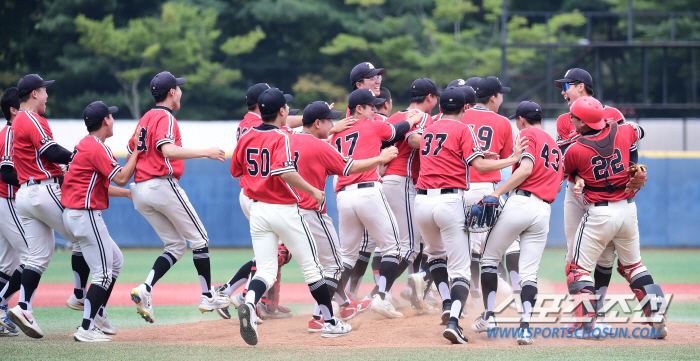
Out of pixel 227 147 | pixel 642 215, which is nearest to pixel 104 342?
pixel 227 147

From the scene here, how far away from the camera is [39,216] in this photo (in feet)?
21.1

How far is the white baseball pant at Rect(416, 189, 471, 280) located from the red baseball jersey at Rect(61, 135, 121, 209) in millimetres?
2868

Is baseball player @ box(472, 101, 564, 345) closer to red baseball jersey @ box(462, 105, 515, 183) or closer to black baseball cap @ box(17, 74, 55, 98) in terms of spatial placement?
red baseball jersey @ box(462, 105, 515, 183)

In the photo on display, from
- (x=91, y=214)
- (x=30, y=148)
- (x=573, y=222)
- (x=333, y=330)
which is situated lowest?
(x=333, y=330)

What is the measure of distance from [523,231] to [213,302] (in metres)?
3.07

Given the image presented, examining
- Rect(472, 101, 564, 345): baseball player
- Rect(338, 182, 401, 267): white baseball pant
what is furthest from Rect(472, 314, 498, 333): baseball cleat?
Rect(338, 182, 401, 267): white baseball pant

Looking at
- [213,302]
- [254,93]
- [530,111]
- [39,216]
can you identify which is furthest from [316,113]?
[39,216]

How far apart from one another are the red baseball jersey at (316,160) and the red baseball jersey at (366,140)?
0.56m

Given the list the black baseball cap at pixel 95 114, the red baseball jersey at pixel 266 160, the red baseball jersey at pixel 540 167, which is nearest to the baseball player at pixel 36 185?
the black baseball cap at pixel 95 114

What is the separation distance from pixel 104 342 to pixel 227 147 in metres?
11.6

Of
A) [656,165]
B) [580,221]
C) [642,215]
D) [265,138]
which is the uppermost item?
[265,138]

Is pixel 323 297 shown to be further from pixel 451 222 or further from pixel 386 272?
pixel 451 222

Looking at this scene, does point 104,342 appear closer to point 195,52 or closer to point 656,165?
point 656,165

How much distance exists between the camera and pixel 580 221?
21.4 feet
